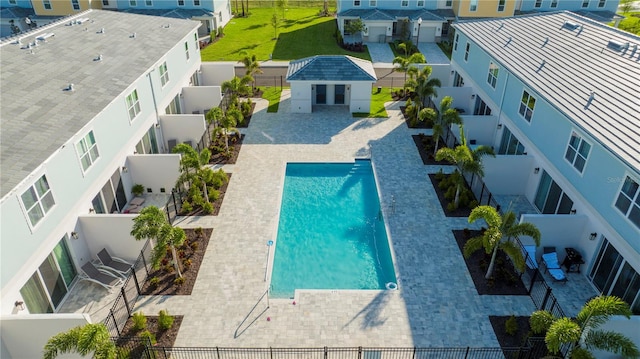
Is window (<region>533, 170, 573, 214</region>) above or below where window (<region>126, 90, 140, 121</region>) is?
below

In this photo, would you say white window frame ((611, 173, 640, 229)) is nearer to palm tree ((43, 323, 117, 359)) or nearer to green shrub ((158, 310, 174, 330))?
green shrub ((158, 310, 174, 330))

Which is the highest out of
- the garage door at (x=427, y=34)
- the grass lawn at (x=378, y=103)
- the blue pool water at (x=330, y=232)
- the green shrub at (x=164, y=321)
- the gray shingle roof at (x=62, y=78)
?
the gray shingle roof at (x=62, y=78)

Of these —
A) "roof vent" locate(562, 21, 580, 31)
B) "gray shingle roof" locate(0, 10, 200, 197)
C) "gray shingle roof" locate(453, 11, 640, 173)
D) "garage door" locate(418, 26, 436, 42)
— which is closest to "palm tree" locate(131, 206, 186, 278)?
"gray shingle roof" locate(0, 10, 200, 197)

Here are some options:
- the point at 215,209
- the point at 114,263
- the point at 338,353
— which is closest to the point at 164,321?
the point at 114,263

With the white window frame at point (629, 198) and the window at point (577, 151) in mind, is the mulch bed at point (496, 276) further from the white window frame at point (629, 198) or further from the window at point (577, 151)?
the window at point (577, 151)

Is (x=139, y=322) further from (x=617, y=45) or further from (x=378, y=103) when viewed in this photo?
(x=617, y=45)

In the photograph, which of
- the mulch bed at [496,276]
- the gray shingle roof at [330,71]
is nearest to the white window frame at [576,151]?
the mulch bed at [496,276]
